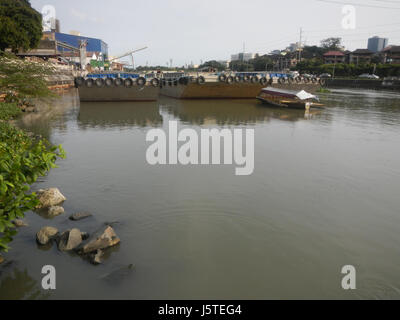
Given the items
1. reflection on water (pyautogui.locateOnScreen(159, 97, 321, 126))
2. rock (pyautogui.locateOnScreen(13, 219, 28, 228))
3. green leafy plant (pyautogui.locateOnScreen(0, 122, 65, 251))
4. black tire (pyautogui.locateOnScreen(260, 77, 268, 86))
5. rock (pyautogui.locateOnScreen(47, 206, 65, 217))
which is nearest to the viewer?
green leafy plant (pyautogui.locateOnScreen(0, 122, 65, 251))

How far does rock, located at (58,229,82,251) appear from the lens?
226 inches

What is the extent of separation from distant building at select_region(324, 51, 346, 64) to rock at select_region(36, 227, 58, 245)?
93.4m

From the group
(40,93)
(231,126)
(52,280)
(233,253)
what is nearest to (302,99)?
(231,126)

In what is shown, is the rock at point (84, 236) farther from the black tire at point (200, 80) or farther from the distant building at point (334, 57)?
the distant building at point (334, 57)

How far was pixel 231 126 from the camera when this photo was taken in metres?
18.3

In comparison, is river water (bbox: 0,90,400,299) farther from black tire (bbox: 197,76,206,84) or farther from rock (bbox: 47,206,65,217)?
black tire (bbox: 197,76,206,84)

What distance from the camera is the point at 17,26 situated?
37.3 m

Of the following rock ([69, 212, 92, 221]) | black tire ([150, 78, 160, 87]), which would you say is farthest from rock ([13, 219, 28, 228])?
black tire ([150, 78, 160, 87])

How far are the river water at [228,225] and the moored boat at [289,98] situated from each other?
12998 mm

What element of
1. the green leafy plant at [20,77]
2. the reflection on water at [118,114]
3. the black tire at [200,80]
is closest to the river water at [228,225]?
the green leafy plant at [20,77]
